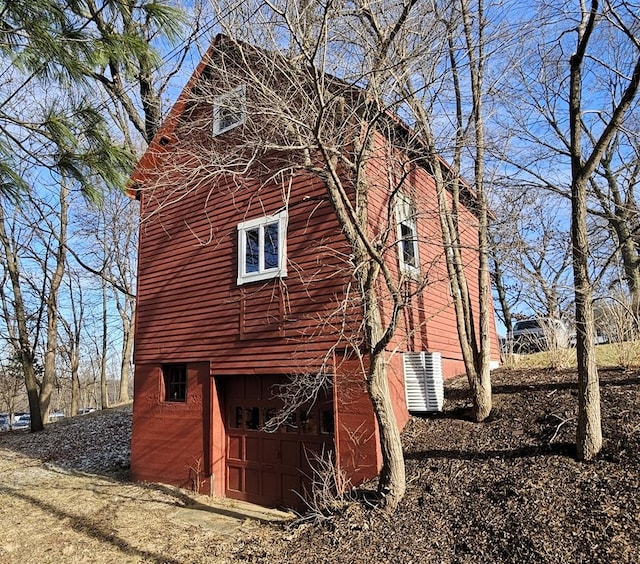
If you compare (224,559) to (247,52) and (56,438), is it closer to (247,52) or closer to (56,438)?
(247,52)

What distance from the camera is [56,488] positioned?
30.6 feet

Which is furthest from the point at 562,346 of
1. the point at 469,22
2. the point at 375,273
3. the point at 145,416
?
the point at 145,416

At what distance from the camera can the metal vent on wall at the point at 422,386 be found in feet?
23.7

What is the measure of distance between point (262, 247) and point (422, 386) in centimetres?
354

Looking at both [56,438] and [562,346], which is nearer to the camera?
[562,346]

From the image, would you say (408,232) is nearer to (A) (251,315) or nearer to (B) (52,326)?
(A) (251,315)

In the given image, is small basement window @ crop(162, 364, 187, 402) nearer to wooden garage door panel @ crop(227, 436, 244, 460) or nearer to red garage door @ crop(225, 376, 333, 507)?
red garage door @ crop(225, 376, 333, 507)

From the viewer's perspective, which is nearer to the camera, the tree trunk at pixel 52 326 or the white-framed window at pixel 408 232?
the white-framed window at pixel 408 232

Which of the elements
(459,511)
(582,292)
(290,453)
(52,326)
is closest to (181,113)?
(290,453)

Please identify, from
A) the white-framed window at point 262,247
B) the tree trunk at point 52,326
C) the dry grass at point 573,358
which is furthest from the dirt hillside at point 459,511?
the tree trunk at point 52,326

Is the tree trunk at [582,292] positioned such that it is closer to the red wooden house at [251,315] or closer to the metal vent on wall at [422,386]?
the red wooden house at [251,315]

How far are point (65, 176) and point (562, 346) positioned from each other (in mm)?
8292

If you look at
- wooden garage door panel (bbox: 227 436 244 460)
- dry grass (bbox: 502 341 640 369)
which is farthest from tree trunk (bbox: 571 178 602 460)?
wooden garage door panel (bbox: 227 436 244 460)

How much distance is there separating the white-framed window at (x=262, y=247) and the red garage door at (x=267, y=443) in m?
1.87
